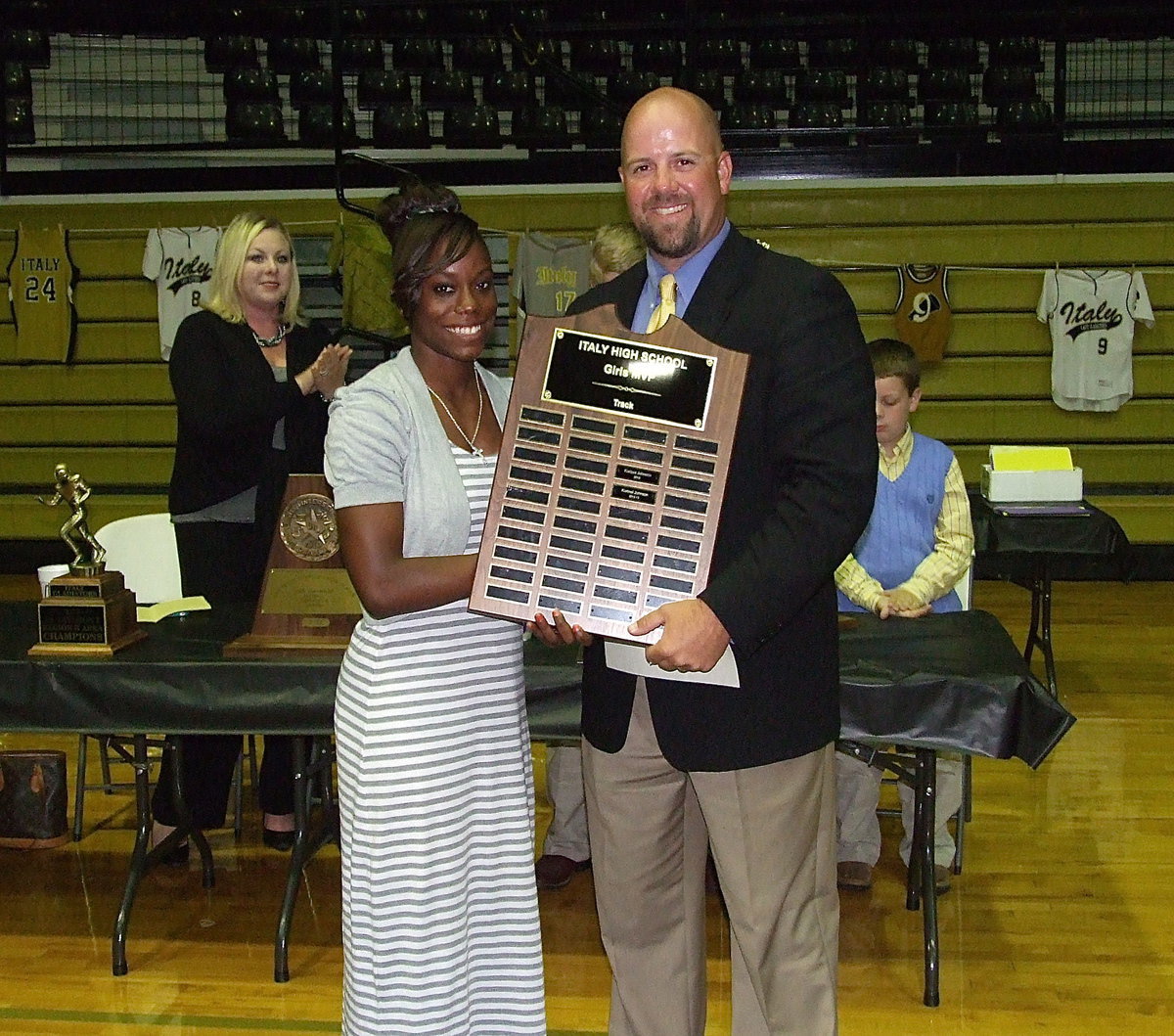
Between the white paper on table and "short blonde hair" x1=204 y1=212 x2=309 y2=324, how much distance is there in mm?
1984

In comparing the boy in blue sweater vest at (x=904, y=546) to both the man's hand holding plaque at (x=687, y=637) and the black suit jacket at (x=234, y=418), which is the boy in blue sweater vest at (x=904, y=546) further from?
the man's hand holding plaque at (x=687, y=637)

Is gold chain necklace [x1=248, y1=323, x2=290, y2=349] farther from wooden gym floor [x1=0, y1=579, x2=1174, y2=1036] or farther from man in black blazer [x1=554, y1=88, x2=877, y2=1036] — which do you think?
man in black blazer [x1=554, y1=88, x2=877, y2=1036]

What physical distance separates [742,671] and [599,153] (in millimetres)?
7186

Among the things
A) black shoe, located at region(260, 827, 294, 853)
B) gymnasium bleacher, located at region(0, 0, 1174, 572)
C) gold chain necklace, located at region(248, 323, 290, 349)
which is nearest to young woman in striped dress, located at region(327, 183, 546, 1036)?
gold chain necklace, located at region(248, 323, 290, 349)

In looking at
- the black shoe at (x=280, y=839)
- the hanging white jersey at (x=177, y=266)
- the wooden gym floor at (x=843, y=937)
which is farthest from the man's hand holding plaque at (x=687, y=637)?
the hanging white jersey at (x=177, y=266)

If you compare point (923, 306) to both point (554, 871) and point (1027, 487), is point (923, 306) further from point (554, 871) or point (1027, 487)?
point (554, 871)

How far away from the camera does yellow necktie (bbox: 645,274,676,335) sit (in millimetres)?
1806

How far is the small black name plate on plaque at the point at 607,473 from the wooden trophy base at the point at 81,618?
1449 millimetres

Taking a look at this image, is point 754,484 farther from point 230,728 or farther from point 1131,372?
point 1131,372

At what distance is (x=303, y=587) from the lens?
2938 millimetres

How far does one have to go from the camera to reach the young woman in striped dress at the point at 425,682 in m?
2.02

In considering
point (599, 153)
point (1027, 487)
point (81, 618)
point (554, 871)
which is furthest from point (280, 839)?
point (599, 153)

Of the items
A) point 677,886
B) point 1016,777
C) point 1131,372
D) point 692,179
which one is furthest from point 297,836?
point 1131,372

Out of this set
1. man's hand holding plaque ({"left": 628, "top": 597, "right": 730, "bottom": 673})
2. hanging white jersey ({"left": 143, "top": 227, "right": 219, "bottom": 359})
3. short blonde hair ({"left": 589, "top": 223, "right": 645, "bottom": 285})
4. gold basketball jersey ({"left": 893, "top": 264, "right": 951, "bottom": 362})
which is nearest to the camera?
man's hand holding plaque ({"left": 628, "top": 597, "right": 730, "bottom": 673})
